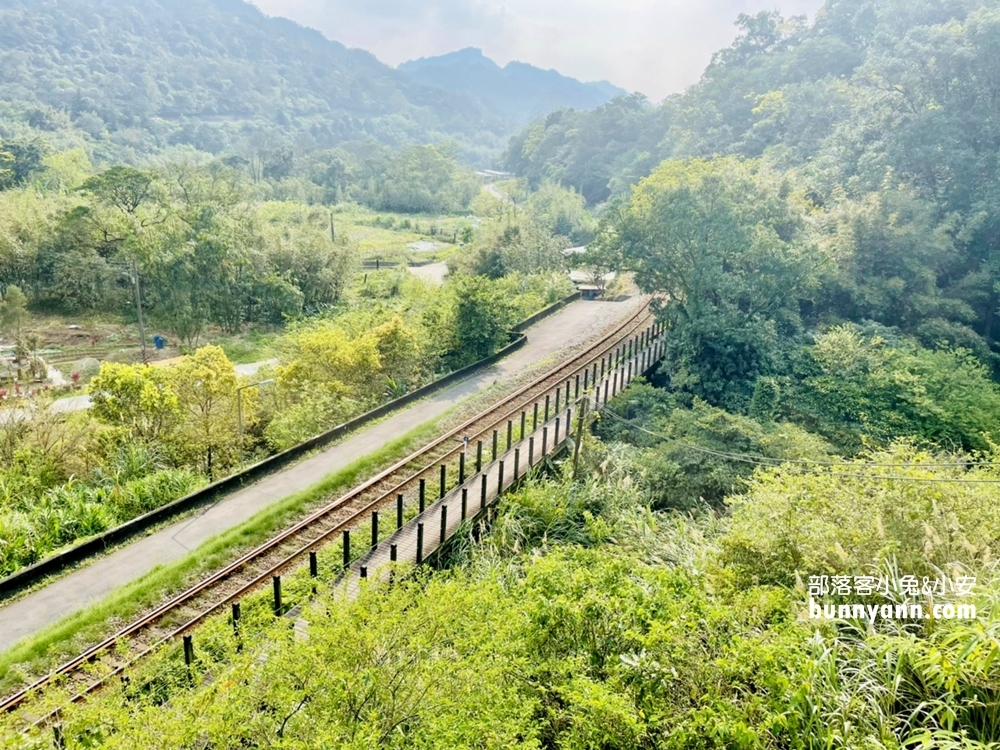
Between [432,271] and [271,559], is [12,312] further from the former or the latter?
[432,271]

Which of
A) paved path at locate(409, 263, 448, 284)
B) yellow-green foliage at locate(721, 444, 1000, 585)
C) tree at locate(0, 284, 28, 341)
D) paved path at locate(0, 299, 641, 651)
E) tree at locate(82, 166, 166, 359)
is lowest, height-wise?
paved path at locate(0, 299, 641, 651)

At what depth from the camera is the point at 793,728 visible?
5.60 m

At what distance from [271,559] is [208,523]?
225 centimetres

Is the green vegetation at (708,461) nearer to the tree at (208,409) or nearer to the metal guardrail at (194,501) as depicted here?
the tree at (208,409)

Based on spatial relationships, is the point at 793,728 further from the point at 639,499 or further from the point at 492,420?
the point at 492,420

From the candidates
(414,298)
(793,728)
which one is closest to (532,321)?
(414,298)

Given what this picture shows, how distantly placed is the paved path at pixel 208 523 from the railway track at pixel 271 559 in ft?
4.34

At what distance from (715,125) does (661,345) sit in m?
43.2

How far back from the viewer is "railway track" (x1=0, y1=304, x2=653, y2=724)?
8.90m

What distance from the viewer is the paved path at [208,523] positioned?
10.6 m

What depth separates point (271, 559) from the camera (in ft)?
40.2

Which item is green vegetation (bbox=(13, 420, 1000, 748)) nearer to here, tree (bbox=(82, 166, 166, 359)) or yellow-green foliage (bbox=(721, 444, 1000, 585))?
yellow-green foliage (bbox=(721, 444, 1000, 585))

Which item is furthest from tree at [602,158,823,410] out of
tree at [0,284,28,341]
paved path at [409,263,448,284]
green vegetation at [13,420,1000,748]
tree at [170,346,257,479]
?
tree at [0,284,28,341]

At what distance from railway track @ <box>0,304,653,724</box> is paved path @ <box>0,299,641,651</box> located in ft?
4.34
